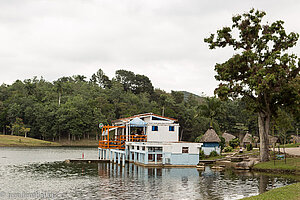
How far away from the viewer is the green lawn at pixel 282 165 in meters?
41.7

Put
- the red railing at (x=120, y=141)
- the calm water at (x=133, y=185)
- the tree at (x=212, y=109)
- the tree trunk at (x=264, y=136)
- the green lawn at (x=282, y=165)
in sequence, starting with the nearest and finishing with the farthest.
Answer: the calm water at (x=133, y=185)
the green lawn at (x=282, y=165)
the tree trunk at (x=264, y=136)
the red railing at (x=120, y=141)
the tree at (x=212, y=109)

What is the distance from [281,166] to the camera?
42781 millimetres

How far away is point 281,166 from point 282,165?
0.60 m

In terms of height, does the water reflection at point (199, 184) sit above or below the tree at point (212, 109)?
below

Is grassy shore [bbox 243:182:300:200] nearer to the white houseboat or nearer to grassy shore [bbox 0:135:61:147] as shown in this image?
the white houseboat

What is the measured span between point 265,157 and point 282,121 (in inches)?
292

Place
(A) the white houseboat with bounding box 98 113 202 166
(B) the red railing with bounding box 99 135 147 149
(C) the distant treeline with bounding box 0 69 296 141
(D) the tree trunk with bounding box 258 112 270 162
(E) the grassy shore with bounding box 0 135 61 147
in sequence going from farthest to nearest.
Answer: (C) the distant treeline with bounding box 0 69 296 141 < (E) the grassy shore with bounding box 0 135 61 147 < (B) the red railing with bounding box 99 135 147 149 < (A) the white houseboat with bounding box 98 113 202 166 < (D) the tree trunk with bounding box 258 112 270 162

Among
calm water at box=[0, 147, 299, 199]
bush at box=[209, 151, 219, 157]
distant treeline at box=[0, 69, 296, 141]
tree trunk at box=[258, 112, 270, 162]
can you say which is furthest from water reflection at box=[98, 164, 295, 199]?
distant treeline at box=[0, 69, 296, 141]

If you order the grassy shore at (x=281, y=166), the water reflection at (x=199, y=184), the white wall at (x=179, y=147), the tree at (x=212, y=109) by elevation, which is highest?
the tree at (x=212, y=109)


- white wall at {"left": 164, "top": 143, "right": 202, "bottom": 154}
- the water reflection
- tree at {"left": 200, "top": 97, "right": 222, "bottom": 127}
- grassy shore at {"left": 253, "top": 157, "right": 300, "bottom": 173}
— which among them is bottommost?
the water reflection

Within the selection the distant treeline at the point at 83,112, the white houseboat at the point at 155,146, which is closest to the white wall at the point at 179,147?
the white houseboat at the point at 155,146

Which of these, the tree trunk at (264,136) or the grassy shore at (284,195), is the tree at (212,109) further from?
the grassy shore at (284,195)

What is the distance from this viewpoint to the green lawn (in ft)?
137

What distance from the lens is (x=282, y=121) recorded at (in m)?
52.2
